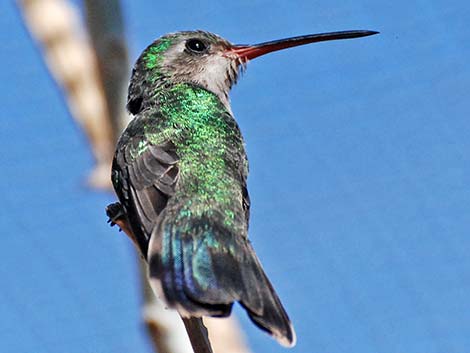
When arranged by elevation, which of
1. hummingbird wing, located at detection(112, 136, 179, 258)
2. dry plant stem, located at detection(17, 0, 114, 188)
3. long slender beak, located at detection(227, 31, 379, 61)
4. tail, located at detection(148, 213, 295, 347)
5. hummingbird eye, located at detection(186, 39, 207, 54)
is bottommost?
tail, located at detection(148, 213, 295, 347)

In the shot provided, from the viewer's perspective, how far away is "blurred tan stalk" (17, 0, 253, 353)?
3859mm

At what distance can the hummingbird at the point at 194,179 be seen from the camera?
8.25 ft

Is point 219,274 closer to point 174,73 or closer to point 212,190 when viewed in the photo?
point 212,190

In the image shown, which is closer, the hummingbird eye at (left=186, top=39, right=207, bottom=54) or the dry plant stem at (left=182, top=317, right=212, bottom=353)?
the dry plant stem at (left=182, top=317, right=212, bottom=353)

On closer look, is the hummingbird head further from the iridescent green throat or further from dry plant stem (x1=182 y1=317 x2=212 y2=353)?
dry plant stem (x1=182 y1=317 x2=212 y2=353)

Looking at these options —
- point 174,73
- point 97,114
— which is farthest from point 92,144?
point 174,73

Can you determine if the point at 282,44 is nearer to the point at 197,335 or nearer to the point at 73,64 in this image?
the point at 197,335

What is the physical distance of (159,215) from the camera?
9.37ft

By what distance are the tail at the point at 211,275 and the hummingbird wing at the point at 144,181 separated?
7cm

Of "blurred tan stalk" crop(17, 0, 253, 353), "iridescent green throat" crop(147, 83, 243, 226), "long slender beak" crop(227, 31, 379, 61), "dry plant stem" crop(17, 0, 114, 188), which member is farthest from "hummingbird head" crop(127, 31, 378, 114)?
"dry plant stem" crop(17, 0, 114, 188)

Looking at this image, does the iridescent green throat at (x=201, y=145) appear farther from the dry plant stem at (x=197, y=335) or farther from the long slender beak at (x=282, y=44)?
the dry plant stem at (x=197, y=335)

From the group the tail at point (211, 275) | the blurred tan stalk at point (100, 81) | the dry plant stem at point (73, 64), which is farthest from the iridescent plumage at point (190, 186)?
the dry plant stem at point (73, 64)

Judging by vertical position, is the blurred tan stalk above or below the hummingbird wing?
above

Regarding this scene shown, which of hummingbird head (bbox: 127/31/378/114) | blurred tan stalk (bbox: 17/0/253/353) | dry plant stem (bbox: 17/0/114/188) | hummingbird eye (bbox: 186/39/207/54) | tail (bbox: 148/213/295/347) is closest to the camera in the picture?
tail (bbox: 148/213/295/347)
